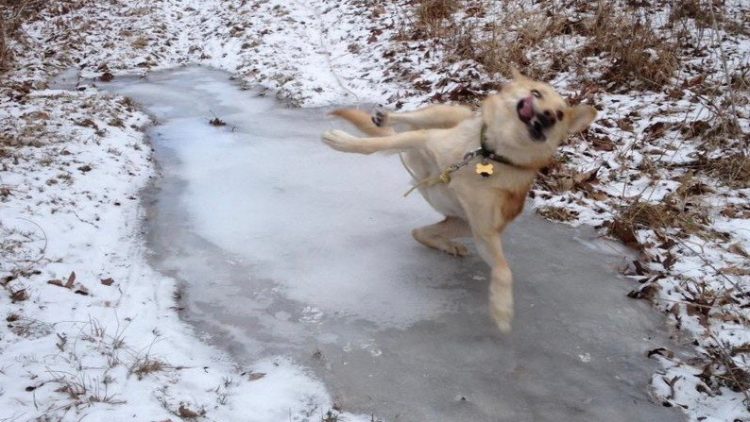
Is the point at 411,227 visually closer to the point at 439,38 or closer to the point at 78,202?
the point at 78,202

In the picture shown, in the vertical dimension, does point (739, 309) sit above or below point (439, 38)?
below

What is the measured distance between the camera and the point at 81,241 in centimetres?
338

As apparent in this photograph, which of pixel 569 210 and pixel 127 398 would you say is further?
pixel 569 210

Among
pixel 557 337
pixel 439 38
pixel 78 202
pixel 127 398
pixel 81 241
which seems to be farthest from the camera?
pixel 439 38

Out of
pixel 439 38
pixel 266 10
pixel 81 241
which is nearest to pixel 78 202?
pixel 81 241

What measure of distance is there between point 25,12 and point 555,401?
421 inches

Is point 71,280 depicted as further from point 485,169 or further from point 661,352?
point 661,352

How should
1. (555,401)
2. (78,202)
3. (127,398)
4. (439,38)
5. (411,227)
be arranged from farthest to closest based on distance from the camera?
(439,38) < (411,227) < (78,202) < (555,401) < (127,398)

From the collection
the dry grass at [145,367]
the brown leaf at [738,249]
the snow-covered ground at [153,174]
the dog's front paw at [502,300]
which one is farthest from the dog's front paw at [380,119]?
the brown leaf at [738,249]

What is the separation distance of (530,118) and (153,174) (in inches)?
125

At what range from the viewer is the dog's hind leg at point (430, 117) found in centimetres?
358

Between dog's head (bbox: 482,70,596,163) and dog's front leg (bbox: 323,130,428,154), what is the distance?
411 millimetres

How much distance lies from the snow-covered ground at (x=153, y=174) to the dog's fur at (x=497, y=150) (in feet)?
3.26

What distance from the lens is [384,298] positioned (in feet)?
10.5
